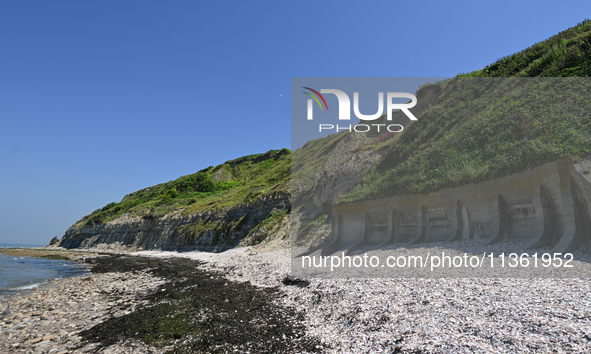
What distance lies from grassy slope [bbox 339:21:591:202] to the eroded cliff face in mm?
20735

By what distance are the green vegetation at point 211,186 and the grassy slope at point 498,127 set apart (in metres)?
44.3

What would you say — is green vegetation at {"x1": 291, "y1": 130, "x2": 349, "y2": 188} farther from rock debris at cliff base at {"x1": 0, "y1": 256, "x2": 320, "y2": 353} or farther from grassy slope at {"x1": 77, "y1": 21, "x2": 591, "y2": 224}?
rock debris at cliff base at {"x1": 0, "y1": 256, "x2": 320, "y2": 353}

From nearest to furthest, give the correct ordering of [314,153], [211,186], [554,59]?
[554,59] < [314,153] < [211,186]

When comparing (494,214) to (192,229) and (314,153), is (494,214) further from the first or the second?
(314,153)

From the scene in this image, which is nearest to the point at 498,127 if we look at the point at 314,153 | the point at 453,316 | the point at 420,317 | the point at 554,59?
the point at 554,59

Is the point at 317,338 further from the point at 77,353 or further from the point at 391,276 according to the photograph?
the point at 77,353

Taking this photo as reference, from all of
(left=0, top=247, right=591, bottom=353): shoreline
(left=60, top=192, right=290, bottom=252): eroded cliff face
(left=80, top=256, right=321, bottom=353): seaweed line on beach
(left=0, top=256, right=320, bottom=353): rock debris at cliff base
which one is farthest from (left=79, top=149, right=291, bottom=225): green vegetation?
(left=0, top=247, right=591, bottom=353): shoreline

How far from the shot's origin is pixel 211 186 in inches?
4262

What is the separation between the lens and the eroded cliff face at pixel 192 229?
47188 millimetres

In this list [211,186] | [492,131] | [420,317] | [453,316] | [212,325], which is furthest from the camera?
[211,186]

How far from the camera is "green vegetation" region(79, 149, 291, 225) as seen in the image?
261 feet

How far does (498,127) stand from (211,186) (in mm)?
99315

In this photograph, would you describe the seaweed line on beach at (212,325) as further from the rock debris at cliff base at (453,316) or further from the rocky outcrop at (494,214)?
the rocky outcrop at (494,214)

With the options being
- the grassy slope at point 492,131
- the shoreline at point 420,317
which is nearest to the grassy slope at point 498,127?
the grassy slope at point 492,131
